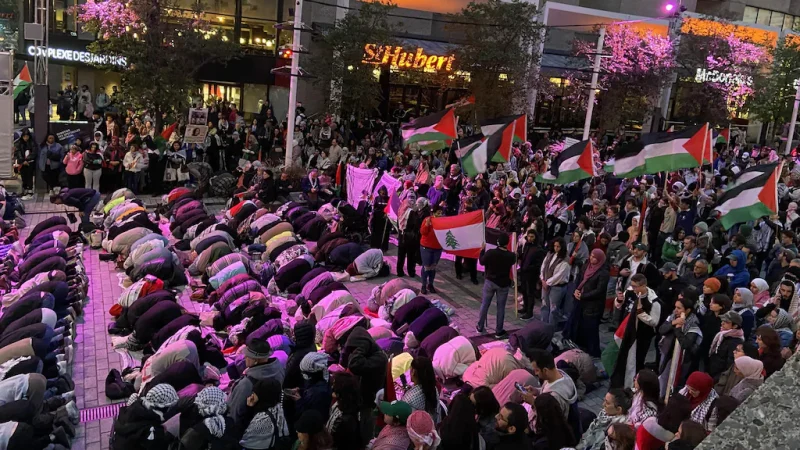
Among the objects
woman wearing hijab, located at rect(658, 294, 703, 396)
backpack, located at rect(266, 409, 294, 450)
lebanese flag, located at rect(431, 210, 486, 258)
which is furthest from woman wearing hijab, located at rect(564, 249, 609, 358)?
backpack, located at rect(266, 409, 294, 450)

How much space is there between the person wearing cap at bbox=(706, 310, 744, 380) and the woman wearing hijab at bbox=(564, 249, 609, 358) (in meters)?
2.06

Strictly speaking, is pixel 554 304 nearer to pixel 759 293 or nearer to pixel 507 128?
pixel 759 293

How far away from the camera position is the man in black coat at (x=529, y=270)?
1071cm

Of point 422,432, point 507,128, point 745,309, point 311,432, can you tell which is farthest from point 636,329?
point 507,128

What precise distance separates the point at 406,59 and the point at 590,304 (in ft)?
70.0

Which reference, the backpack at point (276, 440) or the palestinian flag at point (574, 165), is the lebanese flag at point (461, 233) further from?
the backpack at point (276, 440)

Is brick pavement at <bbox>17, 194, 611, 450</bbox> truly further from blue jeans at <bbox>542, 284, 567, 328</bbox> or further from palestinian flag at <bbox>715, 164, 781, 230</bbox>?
palestinian flag at <bbox>715, 164, 781, 230</bbox>

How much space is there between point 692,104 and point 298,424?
34.3 m

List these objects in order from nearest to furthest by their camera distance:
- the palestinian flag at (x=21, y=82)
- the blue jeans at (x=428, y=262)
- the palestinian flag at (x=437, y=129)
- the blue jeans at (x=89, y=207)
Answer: the blue jeans at (x=428, y=262) → the blue jeans at (x=89, y=207) → the palestinian flag at (x=437, y=129) → the palestinian flag at (x=21, y=82)

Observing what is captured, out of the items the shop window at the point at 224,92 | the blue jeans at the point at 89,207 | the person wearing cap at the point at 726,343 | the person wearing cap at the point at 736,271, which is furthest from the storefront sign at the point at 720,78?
the person wearing cap at the point at 726,343

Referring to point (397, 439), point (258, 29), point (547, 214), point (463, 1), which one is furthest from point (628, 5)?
point (397, 439)

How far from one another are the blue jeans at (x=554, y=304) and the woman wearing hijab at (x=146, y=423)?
18.5ft

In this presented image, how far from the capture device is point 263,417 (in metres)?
6.07

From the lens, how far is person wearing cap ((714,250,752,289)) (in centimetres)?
960
